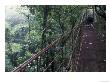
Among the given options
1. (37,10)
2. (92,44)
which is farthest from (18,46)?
(92,44)

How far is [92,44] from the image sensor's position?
14.2ft
